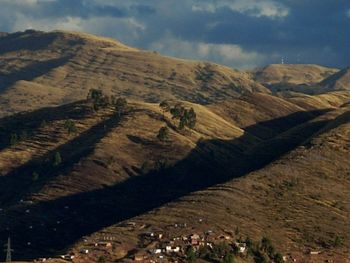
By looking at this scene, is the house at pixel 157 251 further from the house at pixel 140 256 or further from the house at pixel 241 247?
the house at pixel 241 247

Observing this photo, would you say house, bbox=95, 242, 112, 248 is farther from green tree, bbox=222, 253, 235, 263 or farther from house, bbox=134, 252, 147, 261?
green tree, bbox=222, 253, 235, 263

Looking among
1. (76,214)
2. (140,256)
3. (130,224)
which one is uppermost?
(130,224)

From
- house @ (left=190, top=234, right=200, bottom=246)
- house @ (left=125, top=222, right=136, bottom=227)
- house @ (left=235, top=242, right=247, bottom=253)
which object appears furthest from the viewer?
house @ (left=125, top=222, right=136, bottom=227)

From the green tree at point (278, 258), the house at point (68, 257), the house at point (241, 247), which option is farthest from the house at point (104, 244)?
the green tree at point (278, 258)

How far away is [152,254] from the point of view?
13100cm

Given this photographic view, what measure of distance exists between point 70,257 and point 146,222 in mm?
23608

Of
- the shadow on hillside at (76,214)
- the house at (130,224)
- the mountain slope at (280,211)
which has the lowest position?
the shadow on hillside at (76,214)

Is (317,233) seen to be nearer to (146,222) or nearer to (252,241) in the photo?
(252,241)

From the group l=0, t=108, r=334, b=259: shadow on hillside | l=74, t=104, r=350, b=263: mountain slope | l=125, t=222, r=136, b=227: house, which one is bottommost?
l=0, t=108, r=334, b=259: shadow on hillside

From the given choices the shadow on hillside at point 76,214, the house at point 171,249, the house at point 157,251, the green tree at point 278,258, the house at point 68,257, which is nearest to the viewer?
the house at point 68,257

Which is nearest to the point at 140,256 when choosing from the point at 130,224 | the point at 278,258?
the point at 130,224

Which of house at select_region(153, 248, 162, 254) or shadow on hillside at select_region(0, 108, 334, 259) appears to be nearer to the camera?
house at select_region(153, 248, 162, 254)

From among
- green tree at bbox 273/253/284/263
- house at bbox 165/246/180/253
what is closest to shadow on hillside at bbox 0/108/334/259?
house at bbox 165/246/180/253

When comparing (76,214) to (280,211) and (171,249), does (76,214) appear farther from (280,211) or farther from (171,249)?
(171,249)
